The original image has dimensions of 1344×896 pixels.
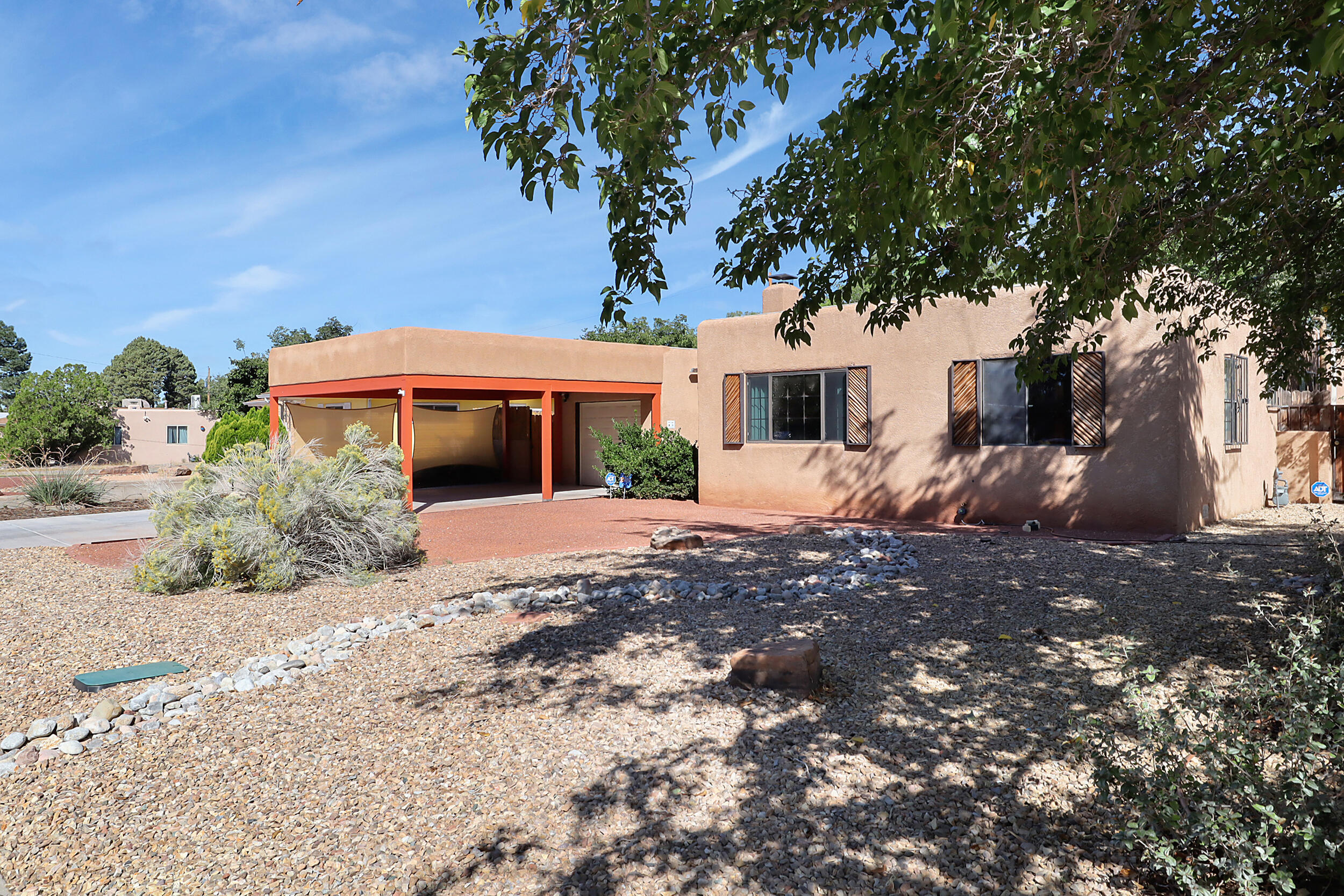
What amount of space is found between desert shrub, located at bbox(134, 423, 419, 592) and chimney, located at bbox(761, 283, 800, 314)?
Result: 786cm

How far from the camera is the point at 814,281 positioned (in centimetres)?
584

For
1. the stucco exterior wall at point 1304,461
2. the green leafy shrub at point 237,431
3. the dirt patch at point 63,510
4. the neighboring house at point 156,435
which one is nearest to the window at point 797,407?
the stucco exterior wall at point 1304,461

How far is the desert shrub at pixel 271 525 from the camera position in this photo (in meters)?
6.41

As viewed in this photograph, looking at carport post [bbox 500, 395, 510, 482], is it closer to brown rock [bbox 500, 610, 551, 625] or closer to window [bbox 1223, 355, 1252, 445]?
brown rock [bbox 500, 610, 551, 625]

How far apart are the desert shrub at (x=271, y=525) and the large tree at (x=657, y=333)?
3158cm

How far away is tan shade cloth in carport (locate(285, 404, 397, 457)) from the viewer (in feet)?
59.7

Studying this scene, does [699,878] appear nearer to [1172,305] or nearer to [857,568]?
[857,568]

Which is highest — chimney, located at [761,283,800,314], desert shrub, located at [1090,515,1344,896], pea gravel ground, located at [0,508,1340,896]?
chimney, located at [761,283,800,314]

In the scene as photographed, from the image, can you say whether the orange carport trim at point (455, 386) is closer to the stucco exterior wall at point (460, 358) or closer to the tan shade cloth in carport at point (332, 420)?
the stucco exterior wall at point (460, 358)

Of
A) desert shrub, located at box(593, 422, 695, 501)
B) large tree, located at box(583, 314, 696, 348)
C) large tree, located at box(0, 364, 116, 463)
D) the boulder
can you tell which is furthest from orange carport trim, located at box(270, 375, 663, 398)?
large tree, located at box(583, 314, 696, 348)

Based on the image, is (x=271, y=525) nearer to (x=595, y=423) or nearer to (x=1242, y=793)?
(x=1242, y=793)

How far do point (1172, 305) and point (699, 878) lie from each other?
23.5 feet

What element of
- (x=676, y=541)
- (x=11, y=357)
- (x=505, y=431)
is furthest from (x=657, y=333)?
(x=11, y=357)

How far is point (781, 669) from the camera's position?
388cm
